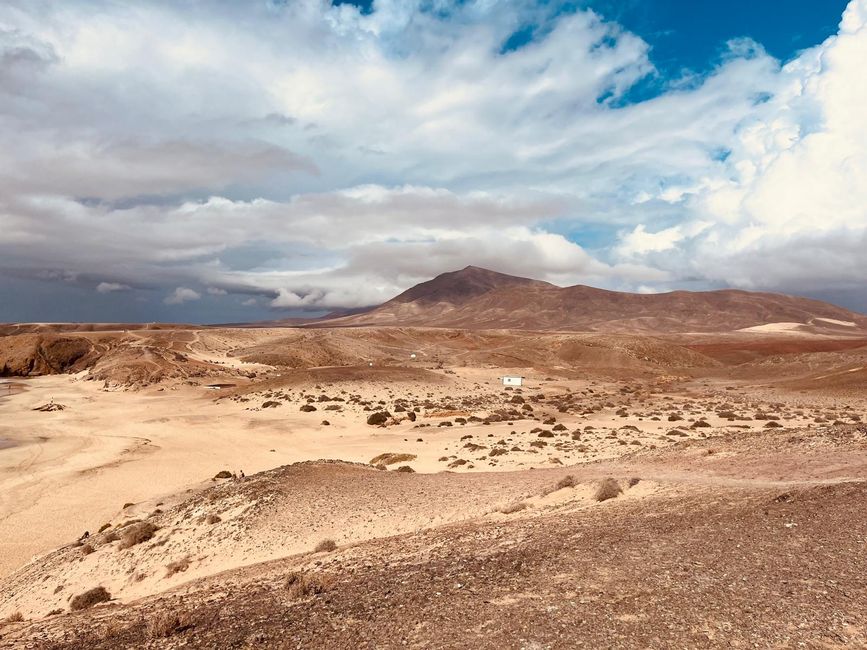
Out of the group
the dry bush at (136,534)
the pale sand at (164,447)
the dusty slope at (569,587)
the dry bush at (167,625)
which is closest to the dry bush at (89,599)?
the dusty slope at (569,587)

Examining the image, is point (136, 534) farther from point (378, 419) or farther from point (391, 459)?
point (378, 419)

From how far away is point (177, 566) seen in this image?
1562 cm

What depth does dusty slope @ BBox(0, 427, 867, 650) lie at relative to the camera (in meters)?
7.74

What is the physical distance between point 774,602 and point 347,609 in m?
6.86

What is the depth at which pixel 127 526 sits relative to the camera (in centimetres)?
1897

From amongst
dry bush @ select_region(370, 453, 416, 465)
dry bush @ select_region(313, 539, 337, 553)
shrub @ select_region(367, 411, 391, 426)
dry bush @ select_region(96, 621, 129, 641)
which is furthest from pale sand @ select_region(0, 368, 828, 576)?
dry bush @ select_region(96, 621, 129, 641)

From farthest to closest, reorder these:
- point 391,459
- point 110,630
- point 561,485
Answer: point 391,459
point 561,485
point 110,630

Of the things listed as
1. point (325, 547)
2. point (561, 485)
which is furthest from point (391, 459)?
point (325, 547)

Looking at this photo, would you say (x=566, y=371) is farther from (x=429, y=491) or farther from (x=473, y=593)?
(x=473, y=593)

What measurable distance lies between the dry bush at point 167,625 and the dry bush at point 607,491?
10930 millimetres

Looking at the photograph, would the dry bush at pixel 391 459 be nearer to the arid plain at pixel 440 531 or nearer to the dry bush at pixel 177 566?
the arid plain at pixel 440 531

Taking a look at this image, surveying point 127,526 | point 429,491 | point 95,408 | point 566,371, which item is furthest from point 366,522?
point 566,371

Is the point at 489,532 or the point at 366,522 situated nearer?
the point at 489,532

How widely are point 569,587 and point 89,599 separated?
1213 cm
